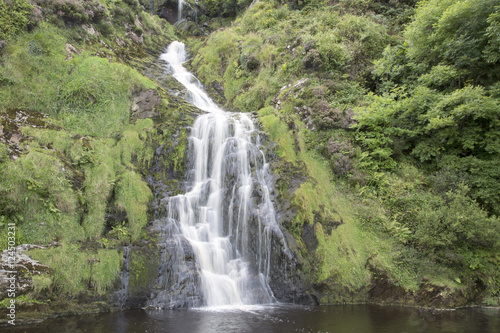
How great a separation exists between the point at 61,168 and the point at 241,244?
6740mm

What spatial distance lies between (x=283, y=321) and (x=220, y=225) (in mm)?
4327

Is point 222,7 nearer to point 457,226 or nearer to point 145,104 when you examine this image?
point 145,104

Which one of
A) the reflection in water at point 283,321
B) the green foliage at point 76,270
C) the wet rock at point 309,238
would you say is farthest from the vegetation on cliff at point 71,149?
the wet rock at point 309,238

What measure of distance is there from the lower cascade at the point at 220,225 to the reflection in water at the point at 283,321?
28.0 inches

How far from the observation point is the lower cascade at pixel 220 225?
9164mm

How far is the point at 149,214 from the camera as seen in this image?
10328 millimetres

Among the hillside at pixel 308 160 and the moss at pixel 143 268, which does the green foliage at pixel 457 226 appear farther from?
the moss at pixel 143 268

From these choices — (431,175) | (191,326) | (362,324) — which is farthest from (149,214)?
(431,175)

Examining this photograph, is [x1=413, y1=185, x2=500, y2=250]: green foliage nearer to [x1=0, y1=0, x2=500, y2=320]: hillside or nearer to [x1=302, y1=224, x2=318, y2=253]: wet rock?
[x1=0, y1=0, x2=500, y2=320]: hillside

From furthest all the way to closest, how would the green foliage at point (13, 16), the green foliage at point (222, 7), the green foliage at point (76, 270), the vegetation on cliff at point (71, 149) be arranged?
1. the green foliage at point (222, 7)
2. the green foliage at point (13, 16)
3. the vegetation on cliff at point (71, 149)
4. the green foliage at point (76, 270)

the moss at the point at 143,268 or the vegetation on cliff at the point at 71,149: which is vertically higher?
the vegetation on cliff at the point at 71,149

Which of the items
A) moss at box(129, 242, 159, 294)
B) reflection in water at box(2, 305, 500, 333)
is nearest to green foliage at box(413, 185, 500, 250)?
reflection in water at box(2, 305, 500, 333)

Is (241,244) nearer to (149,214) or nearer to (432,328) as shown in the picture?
(149,214)

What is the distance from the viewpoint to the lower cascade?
9164 mm
